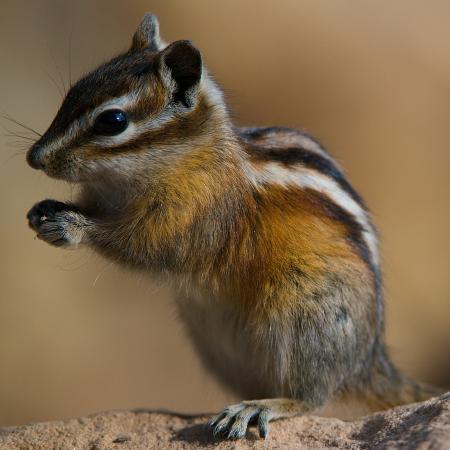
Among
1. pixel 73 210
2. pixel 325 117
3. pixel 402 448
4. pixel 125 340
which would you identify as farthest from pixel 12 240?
pixel 402 448

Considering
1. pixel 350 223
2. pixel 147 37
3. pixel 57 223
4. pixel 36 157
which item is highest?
pixel 147 37

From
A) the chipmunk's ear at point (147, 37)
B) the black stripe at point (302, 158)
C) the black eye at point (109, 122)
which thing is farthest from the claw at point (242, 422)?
the chipmunk's ear at point (147, 37)

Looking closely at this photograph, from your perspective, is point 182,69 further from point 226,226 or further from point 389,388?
point 389,388

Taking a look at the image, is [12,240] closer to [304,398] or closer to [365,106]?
[365,106]

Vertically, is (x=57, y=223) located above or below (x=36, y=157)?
below

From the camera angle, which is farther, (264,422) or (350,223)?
(350,223)

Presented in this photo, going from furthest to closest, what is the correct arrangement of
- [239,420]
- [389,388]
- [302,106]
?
[302,106], [389,388], [239,420]

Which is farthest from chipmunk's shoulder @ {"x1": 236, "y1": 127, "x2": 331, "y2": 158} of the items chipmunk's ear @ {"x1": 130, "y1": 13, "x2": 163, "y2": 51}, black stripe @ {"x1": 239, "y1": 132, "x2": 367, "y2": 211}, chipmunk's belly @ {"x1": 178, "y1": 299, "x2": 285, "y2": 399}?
chipmunk's belly @ {"x1": 178, "y1": 299, "x2": 285, "y2": 399}

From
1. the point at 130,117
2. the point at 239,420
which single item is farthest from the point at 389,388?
the point at 130,117
